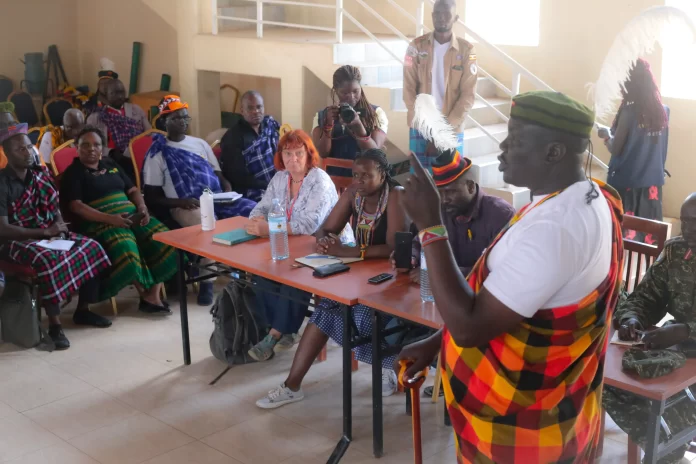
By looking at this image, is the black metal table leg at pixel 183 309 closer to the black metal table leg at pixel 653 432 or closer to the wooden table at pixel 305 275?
the wooden table at pixel 305 275

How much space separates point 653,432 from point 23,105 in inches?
326

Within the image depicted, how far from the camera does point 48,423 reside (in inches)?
140

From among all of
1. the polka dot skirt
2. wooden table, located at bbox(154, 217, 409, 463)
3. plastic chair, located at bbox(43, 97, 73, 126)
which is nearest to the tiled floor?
wooden table, located at bbox(154, 217, 409, 463)

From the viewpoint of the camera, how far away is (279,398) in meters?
3.68

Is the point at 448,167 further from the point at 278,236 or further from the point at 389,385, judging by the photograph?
the point at 389,385

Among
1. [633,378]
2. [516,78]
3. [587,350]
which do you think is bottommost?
[633,378]

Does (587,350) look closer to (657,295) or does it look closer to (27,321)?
(657,295)

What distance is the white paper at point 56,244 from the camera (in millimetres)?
4504

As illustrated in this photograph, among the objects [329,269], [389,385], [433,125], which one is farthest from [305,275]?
[433,125]

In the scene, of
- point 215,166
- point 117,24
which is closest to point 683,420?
point 215,166

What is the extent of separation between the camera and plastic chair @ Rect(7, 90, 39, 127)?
880 centimetres

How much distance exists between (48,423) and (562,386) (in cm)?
270

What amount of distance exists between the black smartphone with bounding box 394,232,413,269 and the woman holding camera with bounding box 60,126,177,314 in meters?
2.14

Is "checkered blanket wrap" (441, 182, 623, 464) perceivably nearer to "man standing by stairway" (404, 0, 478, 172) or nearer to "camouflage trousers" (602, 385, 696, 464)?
"camouflage trousers" (602, 385, 696, 464)
